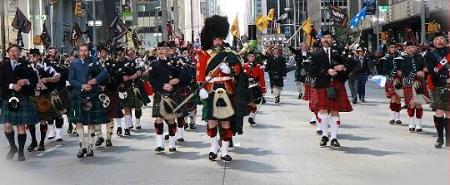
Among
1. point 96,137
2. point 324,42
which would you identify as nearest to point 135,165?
point 96,137

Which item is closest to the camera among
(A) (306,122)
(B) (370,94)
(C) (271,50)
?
(A) (306,122)

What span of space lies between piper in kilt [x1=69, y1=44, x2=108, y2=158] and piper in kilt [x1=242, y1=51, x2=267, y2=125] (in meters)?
3.44

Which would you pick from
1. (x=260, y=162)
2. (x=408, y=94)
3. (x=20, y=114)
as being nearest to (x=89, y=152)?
(x=20, y=114)

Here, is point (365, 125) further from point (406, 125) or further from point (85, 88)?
point (85, 88)

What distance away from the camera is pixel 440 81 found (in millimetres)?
10789

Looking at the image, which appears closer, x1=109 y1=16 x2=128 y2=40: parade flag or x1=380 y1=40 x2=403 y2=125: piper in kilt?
x1=380 y1=40 x2=403 y2=125: piper in kilt

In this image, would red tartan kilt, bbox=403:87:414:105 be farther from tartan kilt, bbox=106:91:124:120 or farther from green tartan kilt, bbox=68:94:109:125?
green tartan kilt, bbox=68:94:109:125

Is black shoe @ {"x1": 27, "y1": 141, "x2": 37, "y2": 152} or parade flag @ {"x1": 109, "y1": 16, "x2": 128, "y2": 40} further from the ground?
parade flag @ {"x1": 109, "y1": 16, "x2": 128, "y2": 40}

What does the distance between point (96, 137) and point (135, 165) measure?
9.66ft

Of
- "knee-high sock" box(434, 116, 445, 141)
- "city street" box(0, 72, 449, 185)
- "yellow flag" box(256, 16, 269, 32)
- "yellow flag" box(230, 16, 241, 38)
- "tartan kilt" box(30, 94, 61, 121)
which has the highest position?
"yellow flag" box(256, 16, 269, 32)

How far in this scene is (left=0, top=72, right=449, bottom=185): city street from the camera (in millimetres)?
8383

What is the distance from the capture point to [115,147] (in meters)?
11.9

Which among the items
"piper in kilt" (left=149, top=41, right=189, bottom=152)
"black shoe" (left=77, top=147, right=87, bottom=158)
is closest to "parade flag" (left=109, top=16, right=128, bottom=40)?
"piper in kilt" (left=149, top=41, right=189, bottom=152)

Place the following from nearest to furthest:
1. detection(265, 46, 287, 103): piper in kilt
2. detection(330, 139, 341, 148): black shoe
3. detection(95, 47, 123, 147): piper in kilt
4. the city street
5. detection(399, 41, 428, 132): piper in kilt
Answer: the city street
detection(330, 139, 341, 148): black shoe
detection(95, 47, 123, 147): piper in kilt
detection(399, 41, 428, 132): piper in kilt
detection(265, 46, 287, 103): piper in kilt
